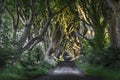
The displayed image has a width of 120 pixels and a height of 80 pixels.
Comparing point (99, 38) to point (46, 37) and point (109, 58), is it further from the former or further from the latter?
point (46, 37)

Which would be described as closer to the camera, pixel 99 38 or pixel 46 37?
pixel 99 38

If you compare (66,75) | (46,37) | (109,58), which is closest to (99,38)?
(66,75)

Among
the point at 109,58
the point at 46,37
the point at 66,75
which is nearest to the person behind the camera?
the point at 109,58

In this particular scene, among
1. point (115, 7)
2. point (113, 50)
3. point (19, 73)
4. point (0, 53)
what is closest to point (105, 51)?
point (113, 50)

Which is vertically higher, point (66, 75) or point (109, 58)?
point (109, 58)

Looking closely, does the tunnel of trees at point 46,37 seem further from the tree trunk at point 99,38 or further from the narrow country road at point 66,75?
the narrow country road at point 66,75

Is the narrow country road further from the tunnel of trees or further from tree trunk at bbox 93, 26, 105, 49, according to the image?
tree trunk at bbox 93, 26, 105, 49

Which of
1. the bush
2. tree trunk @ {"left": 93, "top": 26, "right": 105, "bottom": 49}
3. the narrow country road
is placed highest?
tree trunk @ {"left": 93, "top": 26, "right": 105, "bottom": 49}

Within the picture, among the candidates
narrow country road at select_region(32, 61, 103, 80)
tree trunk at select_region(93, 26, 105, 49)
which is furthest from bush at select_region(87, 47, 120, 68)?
tree trunk at select_region(93, 26, 105, 49)

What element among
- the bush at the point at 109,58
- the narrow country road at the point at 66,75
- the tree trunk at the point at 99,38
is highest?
the tree trunk at the point at 99,38

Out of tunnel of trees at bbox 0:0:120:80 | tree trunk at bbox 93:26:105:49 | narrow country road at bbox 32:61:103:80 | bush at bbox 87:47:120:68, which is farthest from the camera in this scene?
tree trunk at bbox 93:26:105:49

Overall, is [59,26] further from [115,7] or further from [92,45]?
[115,7]

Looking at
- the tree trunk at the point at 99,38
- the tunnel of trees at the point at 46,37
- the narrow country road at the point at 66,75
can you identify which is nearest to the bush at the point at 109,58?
the tunnel of trees at the point at 46,37

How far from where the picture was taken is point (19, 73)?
68.5 feet
